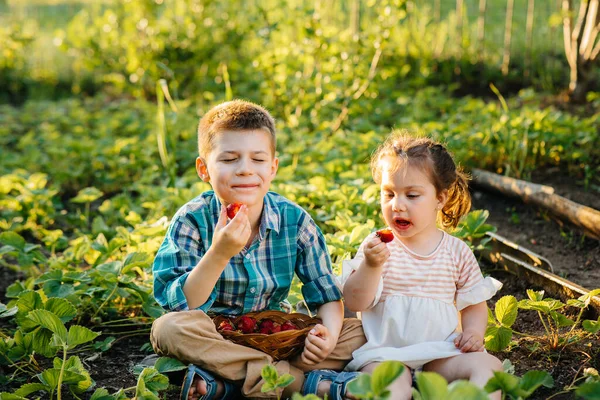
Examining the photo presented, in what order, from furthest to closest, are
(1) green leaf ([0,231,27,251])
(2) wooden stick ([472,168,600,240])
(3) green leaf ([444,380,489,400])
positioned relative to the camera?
1. (2) wooden stick ([472,168,600,240])
2. (1) green leaf ([0,231,27,251])
3. (3) green leaf ([444,380,489,400])

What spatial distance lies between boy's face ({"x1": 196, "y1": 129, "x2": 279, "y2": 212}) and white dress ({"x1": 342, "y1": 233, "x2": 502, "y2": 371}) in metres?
0.40

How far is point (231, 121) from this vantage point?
Answer: 2.19 meters

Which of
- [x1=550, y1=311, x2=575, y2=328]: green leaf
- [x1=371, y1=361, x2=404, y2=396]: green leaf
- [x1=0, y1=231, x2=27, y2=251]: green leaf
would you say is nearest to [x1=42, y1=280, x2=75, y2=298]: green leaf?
[x1=0, y1=231, x2=27, y2=251]: green leaf

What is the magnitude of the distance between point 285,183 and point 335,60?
1678 mm

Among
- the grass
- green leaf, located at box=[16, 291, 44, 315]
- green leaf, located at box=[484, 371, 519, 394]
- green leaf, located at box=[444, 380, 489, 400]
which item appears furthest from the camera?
the grass

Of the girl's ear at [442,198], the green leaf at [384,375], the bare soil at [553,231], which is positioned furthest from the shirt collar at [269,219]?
the bare soil at [553,231]

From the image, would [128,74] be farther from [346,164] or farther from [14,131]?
[346,164]

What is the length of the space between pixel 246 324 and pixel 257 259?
Result: 0.72ft

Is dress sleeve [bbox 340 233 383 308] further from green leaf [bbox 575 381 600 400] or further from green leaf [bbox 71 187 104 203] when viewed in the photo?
green leaf [bbox 71 187 104 203]

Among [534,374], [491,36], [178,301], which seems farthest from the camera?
[491,36]

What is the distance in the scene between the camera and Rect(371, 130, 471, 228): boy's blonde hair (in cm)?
220

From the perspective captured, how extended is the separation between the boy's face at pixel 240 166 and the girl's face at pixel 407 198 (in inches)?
15.2

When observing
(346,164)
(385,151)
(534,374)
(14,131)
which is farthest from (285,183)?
(14,131)

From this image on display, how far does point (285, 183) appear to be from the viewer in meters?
3.90
